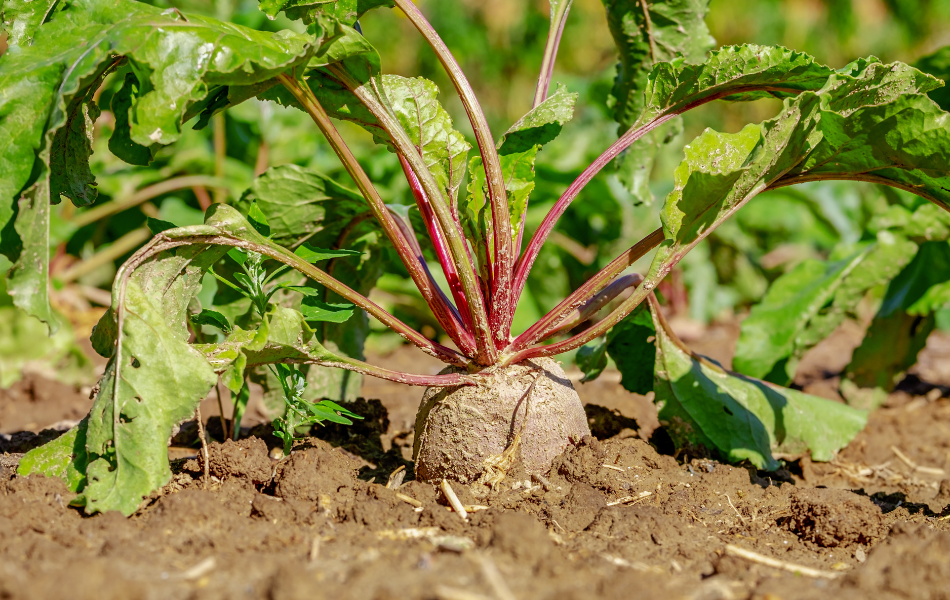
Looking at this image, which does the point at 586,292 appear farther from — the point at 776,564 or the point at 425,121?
the point at 776,564

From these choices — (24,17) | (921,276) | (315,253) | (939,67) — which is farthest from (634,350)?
(24,17)

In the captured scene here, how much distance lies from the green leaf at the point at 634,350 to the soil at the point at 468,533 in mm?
371

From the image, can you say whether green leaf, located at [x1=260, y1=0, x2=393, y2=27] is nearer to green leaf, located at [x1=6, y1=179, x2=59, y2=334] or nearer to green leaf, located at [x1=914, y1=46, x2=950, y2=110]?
green leaf, located at [x1=6, y1=179, x2=59, y2=334]


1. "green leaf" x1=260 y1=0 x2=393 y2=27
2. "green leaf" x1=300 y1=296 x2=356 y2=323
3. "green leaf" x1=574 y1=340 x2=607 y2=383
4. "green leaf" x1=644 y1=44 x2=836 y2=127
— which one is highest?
"green leaf" x1=260 y1=0 x2=393 y2=27

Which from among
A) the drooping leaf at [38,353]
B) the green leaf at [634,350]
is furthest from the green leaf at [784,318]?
the drooping leaf at [38,353]

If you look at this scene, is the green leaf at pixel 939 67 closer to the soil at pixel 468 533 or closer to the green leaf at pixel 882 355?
the green leaf at pixel 882 355

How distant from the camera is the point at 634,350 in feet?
8.85

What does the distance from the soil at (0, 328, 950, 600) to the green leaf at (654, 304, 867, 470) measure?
11 centimetres

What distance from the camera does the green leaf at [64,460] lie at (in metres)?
1.81

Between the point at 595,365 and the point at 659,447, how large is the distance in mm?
→ 343

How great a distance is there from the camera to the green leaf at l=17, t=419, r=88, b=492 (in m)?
1.81

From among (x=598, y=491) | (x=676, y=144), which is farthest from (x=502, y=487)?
(x=676, y=144)

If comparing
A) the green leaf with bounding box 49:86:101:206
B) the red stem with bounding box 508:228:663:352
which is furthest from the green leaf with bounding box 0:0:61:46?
the red stem with bounding box 508:228:663:352

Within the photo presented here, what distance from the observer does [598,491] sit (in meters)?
1.99
